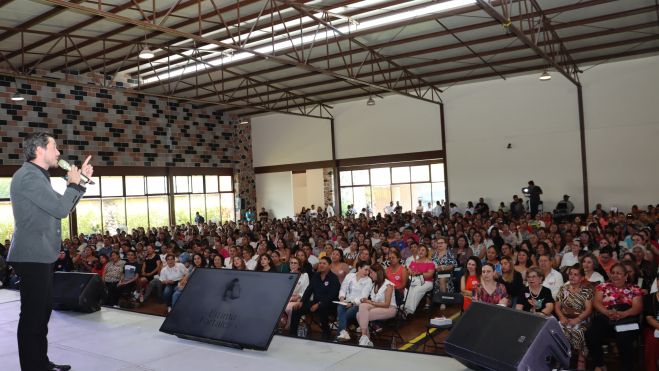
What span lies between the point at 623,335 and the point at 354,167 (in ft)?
59.5

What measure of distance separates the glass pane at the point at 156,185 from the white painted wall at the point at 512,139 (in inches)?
453

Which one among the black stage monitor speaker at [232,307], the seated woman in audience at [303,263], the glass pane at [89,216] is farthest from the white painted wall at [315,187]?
the black stage monitor speaker at [232,307]

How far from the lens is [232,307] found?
3.73 metres

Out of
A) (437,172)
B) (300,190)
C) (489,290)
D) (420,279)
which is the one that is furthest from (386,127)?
(489,290)

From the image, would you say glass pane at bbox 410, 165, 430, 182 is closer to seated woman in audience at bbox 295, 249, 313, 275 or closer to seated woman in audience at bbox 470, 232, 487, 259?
seated woman in audience at bbox 470, 232, 487, 259

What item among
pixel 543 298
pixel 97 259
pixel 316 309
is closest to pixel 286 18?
pixel 97 259

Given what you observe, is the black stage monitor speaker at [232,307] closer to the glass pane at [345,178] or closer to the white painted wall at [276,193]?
the glass pane at [345,178]

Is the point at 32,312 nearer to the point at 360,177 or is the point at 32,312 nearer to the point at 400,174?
the point at 400,174

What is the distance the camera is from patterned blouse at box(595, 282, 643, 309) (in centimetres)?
538

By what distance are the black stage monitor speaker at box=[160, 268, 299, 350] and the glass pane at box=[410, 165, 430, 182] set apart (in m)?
17.8

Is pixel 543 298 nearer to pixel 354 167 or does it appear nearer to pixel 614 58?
pixel 614 58

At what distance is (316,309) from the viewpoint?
277 inches

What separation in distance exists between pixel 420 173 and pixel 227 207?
9226 millimetres

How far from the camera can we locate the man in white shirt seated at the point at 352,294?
22.0ft
